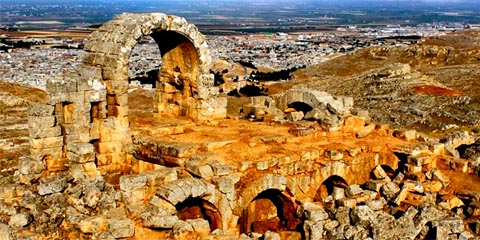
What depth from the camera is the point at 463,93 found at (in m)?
35.1

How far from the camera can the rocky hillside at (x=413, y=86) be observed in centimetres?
3053

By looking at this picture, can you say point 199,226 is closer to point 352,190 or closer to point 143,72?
point 352,190

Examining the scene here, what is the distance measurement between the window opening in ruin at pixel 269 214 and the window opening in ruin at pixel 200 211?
96 cm

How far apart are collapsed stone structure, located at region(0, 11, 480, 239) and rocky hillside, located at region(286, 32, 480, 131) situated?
13.6m

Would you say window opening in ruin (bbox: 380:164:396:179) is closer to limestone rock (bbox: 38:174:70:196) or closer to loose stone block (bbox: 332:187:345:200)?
loose stone block (bbox: 332:187:345:200)

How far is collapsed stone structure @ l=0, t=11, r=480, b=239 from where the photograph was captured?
11766 millimetres

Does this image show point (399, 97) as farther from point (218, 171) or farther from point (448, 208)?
point (218, 171)

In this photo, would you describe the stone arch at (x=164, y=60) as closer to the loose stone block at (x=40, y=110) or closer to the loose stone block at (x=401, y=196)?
the loose stone block at (x=40, y=110)

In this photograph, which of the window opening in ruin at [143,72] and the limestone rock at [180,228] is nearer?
the limestone rock at [180,228]

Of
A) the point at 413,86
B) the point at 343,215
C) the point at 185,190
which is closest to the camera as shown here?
the point at 185,190

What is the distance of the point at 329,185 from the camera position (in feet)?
52.2

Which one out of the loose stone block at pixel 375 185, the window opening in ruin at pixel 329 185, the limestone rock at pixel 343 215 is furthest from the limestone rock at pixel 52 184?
the loose stone block at pixel 375 185

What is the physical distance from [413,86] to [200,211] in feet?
91.4

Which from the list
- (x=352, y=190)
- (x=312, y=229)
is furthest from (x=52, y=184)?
(x=352, y=190)
